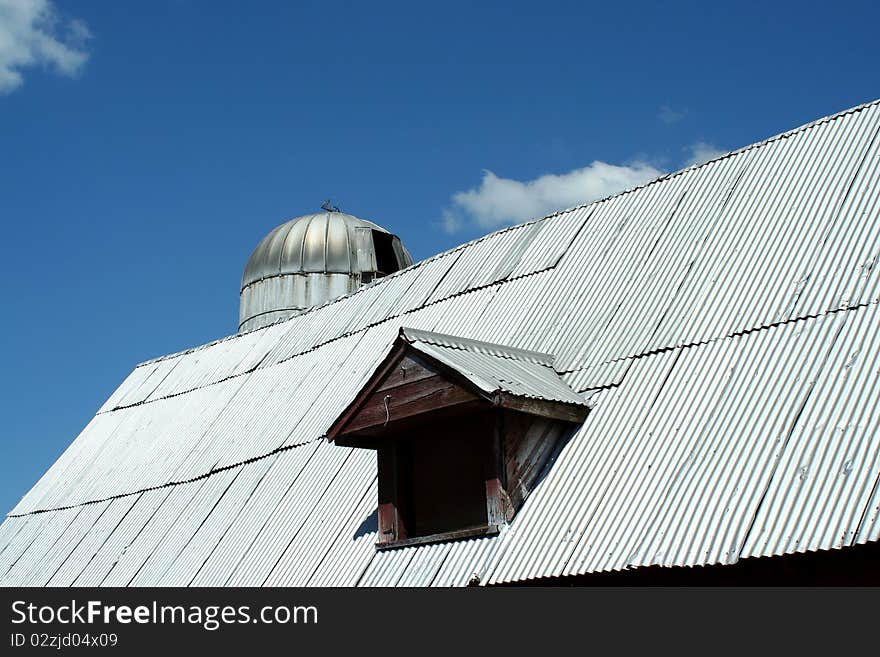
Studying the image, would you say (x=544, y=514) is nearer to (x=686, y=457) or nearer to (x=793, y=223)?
(x=686, y=457)

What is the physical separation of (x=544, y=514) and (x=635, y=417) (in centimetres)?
143

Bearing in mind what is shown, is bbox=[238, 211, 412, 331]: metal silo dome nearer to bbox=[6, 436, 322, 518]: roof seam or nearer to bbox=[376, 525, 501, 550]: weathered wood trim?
bbox=[6, 436, 322, 518]: roof seam

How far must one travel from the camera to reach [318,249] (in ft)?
95.5

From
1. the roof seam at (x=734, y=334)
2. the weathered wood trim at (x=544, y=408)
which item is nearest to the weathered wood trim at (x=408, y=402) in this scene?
the weathered wood trim at (x=544, y=408)

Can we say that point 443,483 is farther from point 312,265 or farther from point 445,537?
point 312,265

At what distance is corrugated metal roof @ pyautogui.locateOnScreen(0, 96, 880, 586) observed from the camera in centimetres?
991

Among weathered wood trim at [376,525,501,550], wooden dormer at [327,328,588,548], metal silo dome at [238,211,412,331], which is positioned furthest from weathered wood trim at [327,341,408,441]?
metal silo dome at [238,211,412,331]

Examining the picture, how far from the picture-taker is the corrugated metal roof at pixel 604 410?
9.91 m

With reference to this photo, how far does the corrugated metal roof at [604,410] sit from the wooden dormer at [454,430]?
0.24 metres

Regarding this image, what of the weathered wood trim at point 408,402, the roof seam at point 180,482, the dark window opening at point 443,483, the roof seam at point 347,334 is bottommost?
the dark window opening at point 443,483

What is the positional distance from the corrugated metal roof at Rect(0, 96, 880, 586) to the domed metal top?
763 centimetres

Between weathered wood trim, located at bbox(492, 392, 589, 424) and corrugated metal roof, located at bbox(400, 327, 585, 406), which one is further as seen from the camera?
corrugated metal roof, located at bbox(400, 327, 585, 406)

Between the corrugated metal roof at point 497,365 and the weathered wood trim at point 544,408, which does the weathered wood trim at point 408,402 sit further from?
the weathered wood trim at point 544,408

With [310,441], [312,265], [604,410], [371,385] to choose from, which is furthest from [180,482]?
[312,265]
